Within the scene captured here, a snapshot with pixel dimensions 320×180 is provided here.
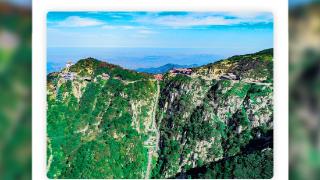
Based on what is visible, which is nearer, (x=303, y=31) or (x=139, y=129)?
(x=303, y=31)

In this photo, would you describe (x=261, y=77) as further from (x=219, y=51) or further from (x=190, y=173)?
(x=190, y=173)

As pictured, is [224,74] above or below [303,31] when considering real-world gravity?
below

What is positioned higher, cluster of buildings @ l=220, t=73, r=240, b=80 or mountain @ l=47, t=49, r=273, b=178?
cluster of buildings @ l=220, t=73, r=240, b=80

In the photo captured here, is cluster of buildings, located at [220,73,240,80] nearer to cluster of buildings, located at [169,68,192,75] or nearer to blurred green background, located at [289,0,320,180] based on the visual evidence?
cluster of buildings, located at [169,68,192,75]

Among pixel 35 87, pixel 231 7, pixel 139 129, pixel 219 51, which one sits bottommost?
pixel 139 129

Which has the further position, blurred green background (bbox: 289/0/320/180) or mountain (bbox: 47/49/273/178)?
mountain (bbox: 47/49/273/178)

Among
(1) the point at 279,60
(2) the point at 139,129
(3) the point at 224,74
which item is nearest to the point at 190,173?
(2) the point at 139,129

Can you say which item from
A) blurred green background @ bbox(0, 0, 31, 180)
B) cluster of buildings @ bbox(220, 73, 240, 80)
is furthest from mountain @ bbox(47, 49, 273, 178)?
blurred green background @ bbox(0, 0, 31, 180)

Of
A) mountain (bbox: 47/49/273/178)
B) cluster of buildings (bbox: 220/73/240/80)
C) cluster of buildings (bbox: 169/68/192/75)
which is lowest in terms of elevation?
→ mountain (bbox: 47/49/273/178)
